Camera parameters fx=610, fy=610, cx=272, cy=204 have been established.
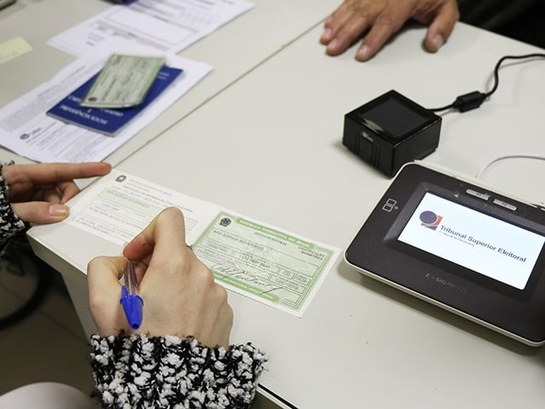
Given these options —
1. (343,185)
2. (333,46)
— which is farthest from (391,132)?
(333,46)

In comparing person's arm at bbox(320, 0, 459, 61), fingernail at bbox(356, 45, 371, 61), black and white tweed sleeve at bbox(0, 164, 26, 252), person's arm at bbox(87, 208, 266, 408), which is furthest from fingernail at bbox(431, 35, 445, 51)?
black and white tweed sleeve at bbox(0, 164, 26, 252)

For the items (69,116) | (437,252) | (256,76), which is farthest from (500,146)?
(69,116)

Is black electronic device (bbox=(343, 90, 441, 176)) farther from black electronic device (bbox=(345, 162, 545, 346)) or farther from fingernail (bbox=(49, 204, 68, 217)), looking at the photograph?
fingernail (bbox=(49, 204, 68, 217))

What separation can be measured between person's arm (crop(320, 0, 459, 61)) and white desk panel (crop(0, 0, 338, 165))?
0.27 feet

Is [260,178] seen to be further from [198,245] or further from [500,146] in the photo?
[500,146]

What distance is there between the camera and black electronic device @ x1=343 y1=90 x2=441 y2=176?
84cm

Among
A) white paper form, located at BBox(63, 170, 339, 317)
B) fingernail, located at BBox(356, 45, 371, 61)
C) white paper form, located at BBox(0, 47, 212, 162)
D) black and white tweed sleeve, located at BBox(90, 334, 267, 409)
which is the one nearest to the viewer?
black and white tweed sleeve, located at BBox(90, 334, 267, 409)

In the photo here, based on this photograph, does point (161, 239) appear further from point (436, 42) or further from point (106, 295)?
point (436, 42)

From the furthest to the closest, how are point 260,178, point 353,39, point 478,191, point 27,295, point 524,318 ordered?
point 27,295, point 353,39, point 260,178, point 478,191, point 524,318

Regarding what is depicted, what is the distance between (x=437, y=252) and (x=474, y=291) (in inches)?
2.5

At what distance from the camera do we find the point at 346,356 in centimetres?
65

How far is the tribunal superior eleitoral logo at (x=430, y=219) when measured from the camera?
2.42 ft

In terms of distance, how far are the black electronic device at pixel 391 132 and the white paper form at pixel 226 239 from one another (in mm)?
171

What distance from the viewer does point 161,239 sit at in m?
0.70
